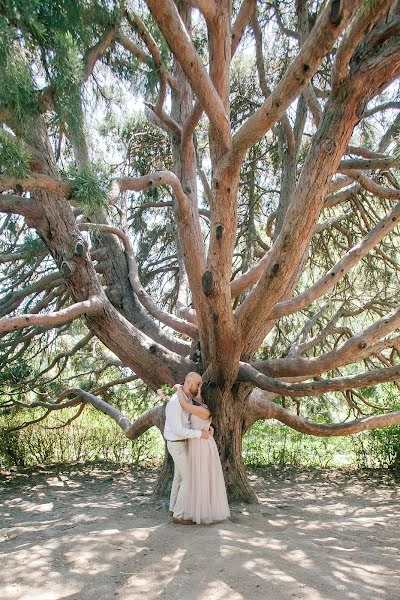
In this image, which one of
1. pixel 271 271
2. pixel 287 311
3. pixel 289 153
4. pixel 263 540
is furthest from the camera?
pixel 289 153

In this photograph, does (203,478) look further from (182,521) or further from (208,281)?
(208,281)

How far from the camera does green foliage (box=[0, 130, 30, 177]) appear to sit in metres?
2.98

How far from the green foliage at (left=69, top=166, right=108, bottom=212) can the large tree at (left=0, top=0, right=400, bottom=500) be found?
12 mm

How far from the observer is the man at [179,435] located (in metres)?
5.17

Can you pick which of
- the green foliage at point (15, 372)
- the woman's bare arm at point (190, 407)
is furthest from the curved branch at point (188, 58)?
the green foliage at point (15, 372)

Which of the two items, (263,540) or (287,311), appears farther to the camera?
(287,311)

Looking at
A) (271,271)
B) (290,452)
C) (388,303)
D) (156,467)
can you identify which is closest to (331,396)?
(290,452)

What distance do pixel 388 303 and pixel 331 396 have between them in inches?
91.2

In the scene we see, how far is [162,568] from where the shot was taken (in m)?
3.54

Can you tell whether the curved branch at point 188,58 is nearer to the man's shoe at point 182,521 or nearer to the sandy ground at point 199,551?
the sandy ground at point 199,551

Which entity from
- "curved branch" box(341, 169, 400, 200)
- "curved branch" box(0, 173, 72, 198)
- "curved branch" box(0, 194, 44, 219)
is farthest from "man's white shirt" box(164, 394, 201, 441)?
"curved branch" box(341, 169, 400, 200)

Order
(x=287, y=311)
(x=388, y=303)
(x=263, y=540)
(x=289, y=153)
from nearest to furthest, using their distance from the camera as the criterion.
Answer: (x=263, y=540)
(x=287, y=311)
(x=289, y=153)
(x=388, y=303)

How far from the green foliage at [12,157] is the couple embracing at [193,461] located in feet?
9.06

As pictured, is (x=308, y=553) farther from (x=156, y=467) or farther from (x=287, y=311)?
(x=156, y=467)
